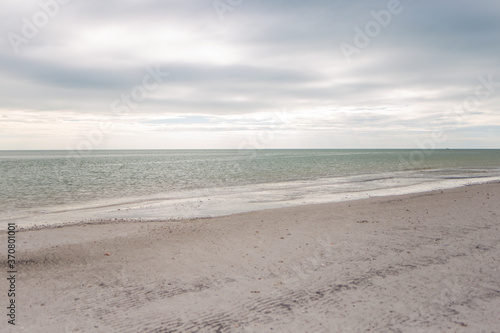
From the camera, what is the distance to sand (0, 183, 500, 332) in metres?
5.72

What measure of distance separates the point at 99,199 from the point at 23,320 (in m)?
18.8

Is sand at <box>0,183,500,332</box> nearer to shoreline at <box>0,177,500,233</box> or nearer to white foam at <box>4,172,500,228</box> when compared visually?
shoreline at <box>0,177,500,233</box>

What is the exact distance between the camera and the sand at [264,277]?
572 centimetres

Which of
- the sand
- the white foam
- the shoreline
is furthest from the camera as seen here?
the white foam

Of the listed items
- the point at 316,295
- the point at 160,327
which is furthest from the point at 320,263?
the point at 160,327

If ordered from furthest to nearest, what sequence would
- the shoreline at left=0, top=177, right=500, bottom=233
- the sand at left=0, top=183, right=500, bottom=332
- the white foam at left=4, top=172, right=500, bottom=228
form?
the white foam at left=4, top=172, right=500, bottom=228, the shoreline at left=0, top=177, right=500, bottom=233, the sand at left=0, top=183, right=500, bottom=332

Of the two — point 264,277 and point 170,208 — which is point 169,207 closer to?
point 170,208

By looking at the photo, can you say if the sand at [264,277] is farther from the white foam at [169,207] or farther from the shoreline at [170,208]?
the white foam at [169,207]

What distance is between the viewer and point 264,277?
7594 millimetres

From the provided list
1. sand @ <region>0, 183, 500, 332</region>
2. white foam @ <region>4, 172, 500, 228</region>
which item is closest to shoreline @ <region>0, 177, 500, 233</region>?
white foam @ <region>4, 172, 500, 228</region>

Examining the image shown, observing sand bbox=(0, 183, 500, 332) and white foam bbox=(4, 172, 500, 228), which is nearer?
sand bbox=(0, 183, 500, 332)

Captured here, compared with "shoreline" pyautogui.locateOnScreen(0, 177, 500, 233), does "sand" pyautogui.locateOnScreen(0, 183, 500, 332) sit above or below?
above

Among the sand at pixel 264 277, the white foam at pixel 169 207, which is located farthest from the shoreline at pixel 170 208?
the sand at pixel 264 277

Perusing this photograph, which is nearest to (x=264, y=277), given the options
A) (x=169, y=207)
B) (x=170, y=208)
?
(x=170, y=208)
